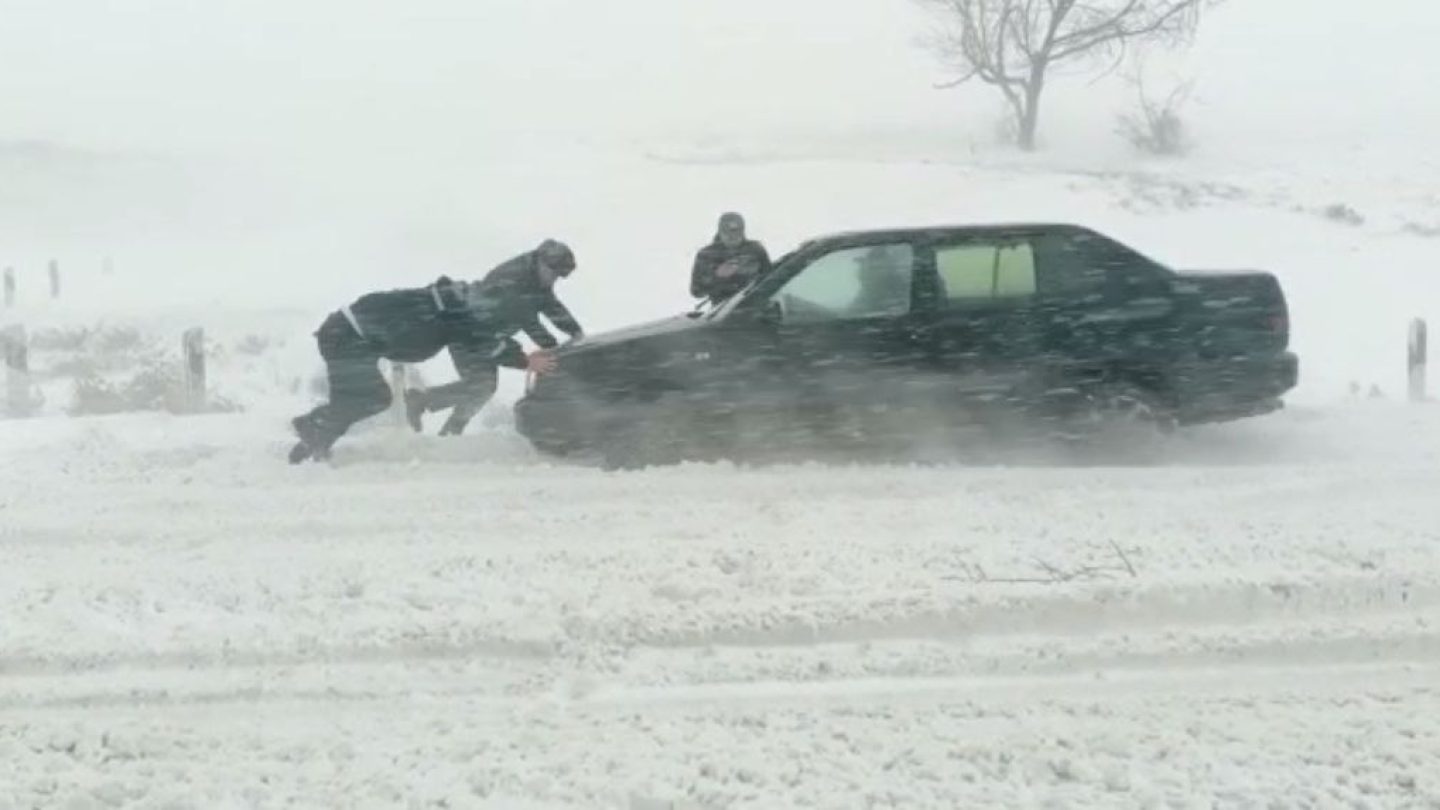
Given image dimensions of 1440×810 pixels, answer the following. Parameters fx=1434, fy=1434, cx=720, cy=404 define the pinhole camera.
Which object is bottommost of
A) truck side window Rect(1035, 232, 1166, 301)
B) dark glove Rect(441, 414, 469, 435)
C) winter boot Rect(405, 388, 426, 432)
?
dark glove Rect(441, 414, 469, 435)

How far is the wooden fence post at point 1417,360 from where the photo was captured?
11828 mm

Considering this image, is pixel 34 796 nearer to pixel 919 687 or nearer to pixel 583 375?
pixel 919 687

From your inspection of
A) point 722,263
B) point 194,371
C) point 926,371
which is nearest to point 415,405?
point 722,263

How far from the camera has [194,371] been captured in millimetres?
12711

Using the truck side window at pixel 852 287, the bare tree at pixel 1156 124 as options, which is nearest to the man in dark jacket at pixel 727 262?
the truck side window at pixel 852 287

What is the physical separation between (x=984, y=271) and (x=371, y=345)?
3.72 meters

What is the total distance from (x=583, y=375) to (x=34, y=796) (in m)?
4.76

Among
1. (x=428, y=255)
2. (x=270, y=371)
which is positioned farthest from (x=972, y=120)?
(x=270, y=371)

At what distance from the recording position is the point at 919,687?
15.8 ft

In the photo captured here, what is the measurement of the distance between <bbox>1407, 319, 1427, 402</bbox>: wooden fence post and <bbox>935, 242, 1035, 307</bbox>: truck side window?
4944mm

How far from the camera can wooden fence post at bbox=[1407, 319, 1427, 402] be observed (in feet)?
38.8

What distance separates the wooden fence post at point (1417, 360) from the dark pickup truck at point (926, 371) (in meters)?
4.10

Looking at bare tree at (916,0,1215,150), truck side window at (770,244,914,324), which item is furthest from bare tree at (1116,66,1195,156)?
truck side window at (770,244,914,324)

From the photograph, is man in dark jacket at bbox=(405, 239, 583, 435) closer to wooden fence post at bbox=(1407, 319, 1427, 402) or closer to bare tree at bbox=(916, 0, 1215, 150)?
wooden fence post at bbox=(1407, 319, 1427, 402)
